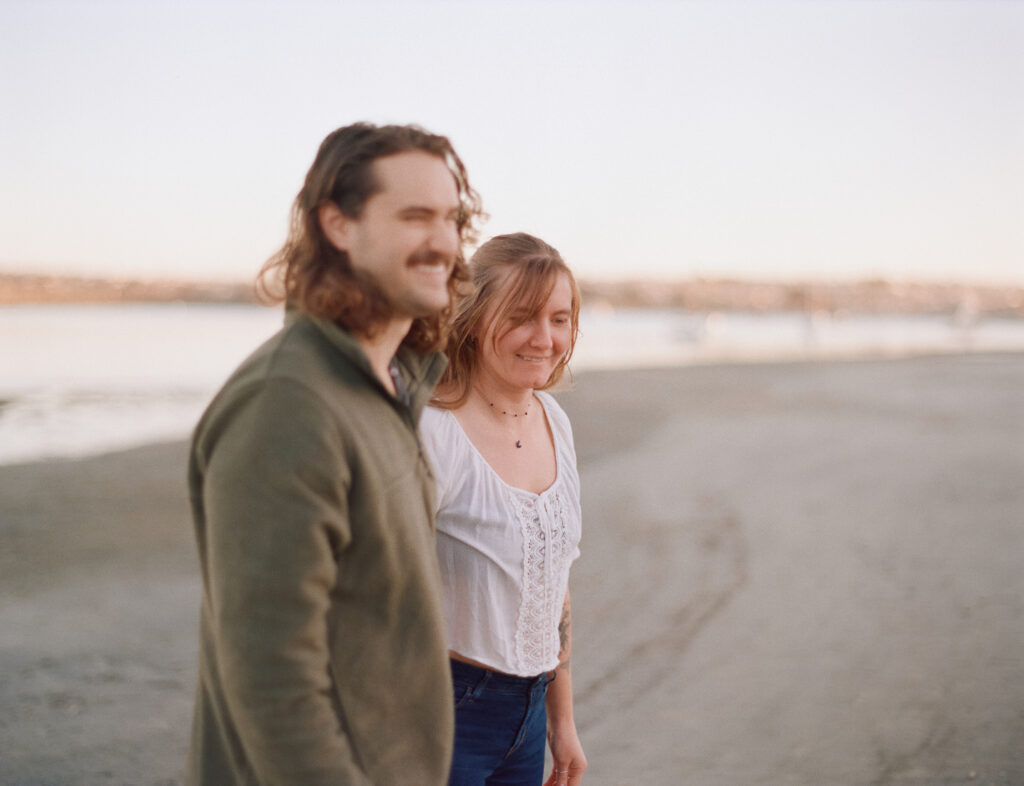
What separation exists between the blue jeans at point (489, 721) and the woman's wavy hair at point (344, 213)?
3.05 feet

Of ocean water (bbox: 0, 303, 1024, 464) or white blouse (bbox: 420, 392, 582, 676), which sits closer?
white blouse (bbox: 420, 392, 582, 676)

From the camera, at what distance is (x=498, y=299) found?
2.02 metres

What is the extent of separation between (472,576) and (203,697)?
0.64 m

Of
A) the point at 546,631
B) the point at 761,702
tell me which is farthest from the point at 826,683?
the point at 546,631

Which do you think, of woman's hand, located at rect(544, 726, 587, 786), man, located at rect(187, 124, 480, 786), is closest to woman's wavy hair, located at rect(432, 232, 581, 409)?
man, located at rect(187, 124, 480, 786)

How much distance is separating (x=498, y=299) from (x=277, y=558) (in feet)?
3.33

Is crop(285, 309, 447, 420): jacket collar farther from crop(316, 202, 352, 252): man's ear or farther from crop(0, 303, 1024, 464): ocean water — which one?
crop(0, 303, 1024, 464): ocean water

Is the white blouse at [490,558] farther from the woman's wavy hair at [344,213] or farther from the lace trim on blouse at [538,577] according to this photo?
the woman's wavy hair at [344,213]

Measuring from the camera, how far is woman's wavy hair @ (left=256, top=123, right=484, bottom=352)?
130 centimetres

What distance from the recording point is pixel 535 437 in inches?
83.4

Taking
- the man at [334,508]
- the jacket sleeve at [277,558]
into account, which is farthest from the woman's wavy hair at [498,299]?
the jacket sleeve at [277,558]

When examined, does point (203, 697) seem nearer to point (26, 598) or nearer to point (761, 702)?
point (761, 702)

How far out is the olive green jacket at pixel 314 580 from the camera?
1.17 m

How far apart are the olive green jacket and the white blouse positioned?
39 centimetres
